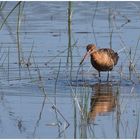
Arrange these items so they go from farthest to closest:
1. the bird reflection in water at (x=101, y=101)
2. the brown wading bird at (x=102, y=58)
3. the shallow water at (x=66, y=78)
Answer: the brown wading bird at (x=102, y=58)
the bird reflection in water at (x=101, y=101)
the shallow water at (x=66, y=78)

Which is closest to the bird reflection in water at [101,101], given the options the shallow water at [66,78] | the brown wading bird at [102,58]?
the shallow water at [66,78]

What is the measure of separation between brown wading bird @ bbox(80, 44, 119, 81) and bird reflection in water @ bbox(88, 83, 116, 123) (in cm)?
85

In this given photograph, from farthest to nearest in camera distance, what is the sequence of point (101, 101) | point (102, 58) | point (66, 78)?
point (102, 58) < point (66, 78) < point (101, 101)

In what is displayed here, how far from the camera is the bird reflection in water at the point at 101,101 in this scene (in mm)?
9250

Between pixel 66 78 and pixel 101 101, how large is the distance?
1.35 meters

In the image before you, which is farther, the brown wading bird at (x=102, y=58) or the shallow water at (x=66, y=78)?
the brown wading bird at (x=102, y=58)

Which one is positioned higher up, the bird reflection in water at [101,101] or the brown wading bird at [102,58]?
the brown wading bird at [102,58]

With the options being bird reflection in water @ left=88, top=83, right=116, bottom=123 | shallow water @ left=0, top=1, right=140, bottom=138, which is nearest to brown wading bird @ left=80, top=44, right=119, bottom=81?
shallow water @ left=0, top=1, right=140, bottom=138

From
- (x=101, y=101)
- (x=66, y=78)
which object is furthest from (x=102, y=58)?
(x=101, y=101)

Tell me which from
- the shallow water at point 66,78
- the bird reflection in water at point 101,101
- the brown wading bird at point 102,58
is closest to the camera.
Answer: the shallow water at point 66,78

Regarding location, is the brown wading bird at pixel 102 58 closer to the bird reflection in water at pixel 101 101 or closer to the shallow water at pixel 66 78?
the shallow water at pixel 66 78

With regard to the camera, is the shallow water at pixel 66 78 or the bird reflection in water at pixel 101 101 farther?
the bird reflection in water at pixel 101 101

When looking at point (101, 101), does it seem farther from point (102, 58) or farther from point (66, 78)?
point (102, 58)

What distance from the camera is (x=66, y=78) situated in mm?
11180
